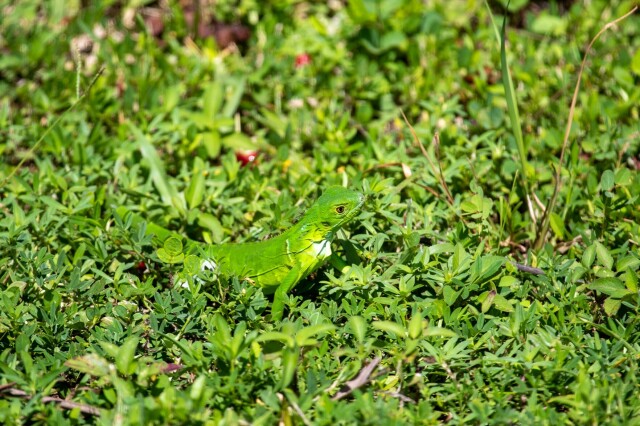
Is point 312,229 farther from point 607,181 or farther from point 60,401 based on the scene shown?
point 607,181

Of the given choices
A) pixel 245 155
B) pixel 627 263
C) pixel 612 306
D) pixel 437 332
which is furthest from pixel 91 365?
pixel 627 263

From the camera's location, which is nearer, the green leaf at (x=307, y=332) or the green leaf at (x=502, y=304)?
the green leaf at (x=307, y=332)

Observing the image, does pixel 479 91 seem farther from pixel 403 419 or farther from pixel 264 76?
pixel 403 419

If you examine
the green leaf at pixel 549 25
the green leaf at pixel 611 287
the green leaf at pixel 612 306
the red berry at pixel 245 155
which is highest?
the green leaf at pixel 549 25

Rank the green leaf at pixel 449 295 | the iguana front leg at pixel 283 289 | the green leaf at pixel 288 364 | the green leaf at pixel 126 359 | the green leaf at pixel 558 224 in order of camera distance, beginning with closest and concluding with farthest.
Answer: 1. the green leaf at pixel 288 364
2. the green leaf at pixel 126 359
3. the green leaf at pixel 449 295
4. the iguana front leg at pixel 283 289
5. the green leaf at pixel 558 224

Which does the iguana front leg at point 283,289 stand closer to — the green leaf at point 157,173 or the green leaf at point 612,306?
the green leaf at point 157,173

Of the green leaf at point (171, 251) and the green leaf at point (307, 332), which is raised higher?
the green leaf at point (171, 251)

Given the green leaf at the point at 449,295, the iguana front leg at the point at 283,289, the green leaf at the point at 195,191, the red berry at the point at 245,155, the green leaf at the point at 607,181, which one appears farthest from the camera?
the red berry at the point at 245,155

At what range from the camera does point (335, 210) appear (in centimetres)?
408

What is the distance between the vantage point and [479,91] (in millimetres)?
6090

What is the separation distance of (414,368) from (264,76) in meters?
3.49

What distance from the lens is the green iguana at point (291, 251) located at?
4.09 metres

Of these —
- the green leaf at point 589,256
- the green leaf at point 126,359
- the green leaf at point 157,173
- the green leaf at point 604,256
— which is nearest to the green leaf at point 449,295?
the green leaf at point 589,256

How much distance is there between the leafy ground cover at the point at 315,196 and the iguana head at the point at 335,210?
0.90 feet
